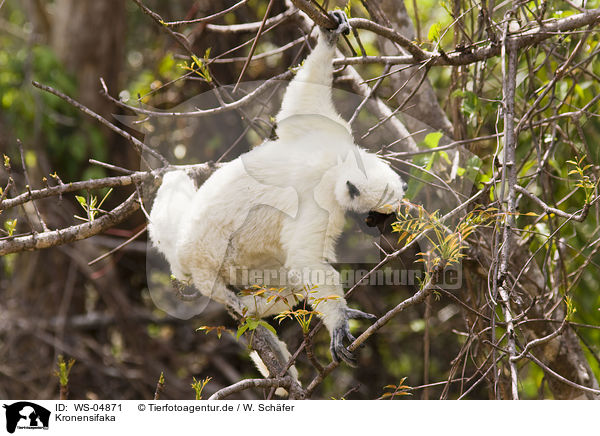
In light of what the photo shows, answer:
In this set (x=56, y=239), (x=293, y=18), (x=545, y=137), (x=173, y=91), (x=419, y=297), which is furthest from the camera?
(x=173, y=91)

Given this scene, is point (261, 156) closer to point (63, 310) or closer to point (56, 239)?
point (56, 239)

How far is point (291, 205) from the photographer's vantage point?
235cm

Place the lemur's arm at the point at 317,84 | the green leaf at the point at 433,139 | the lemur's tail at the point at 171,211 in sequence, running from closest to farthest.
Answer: the lemur's arm at the point at 317,84
the green leaf at the point at 433,139
the lemur's tail at the point at 171,211

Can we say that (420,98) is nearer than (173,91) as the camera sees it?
Yes

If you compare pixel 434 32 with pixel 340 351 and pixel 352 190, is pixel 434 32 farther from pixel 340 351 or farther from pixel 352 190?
pixel 340 351

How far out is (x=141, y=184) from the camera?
2557mm
